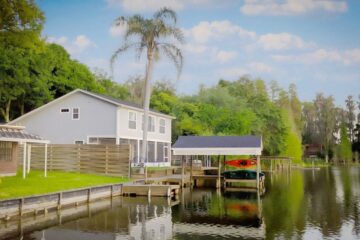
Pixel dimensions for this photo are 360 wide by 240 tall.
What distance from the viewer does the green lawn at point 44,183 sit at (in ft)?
77.1

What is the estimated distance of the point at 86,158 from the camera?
3591 centimetres

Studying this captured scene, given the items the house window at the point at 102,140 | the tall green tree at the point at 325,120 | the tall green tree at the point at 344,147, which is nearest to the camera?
the house window at the point at 102,140

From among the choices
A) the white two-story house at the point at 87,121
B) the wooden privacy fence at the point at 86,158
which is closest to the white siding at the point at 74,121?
the white two-story house at the point at 87,121

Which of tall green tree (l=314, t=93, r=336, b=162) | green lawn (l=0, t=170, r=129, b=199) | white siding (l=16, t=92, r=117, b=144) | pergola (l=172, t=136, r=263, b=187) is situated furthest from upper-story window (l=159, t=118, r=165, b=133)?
tall green tree (l=314, t=93, r=336, b=162)

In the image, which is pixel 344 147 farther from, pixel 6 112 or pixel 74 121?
pixel 74 121

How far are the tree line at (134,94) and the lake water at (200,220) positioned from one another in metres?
13.0

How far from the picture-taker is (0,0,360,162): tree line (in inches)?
1147

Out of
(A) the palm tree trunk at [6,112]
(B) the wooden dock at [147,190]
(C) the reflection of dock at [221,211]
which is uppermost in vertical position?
(A) the palm tree trunk at [6,112]

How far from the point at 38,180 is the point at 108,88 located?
168 ft

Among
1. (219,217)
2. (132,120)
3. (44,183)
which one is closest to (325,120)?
(132,120)

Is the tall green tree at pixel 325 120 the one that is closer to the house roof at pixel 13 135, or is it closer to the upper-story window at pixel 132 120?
the upper-story window at pixel 132 120

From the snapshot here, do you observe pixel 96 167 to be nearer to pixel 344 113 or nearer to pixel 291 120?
pixel 291 120

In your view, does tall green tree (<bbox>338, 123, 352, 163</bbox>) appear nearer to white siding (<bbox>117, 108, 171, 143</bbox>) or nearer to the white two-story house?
white siding (<bbox>117, 108, 171, 143</bbox>)

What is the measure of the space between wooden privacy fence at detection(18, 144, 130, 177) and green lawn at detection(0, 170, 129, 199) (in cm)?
106
